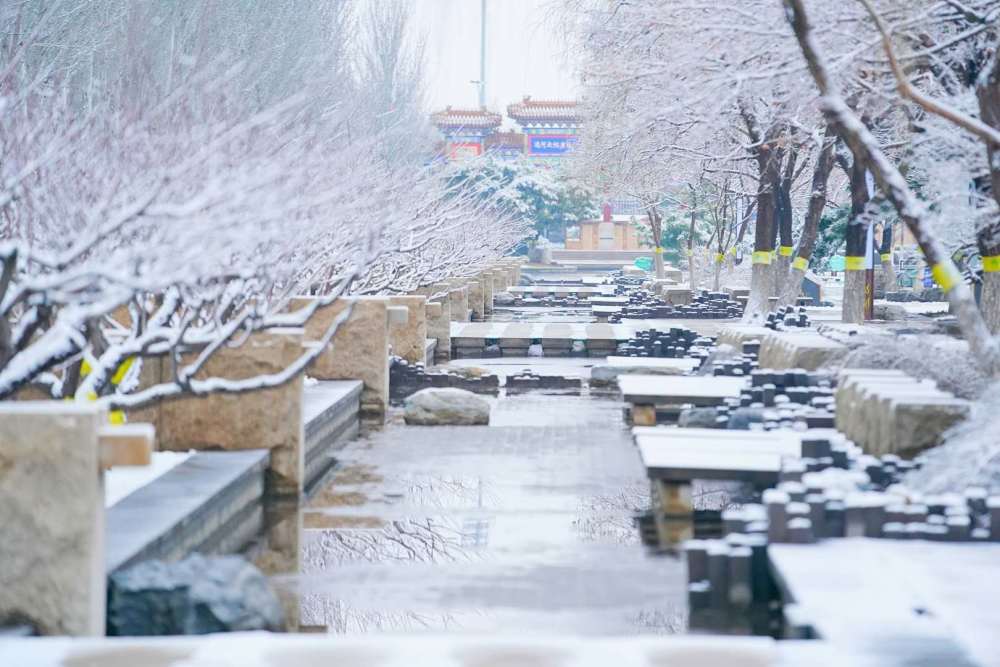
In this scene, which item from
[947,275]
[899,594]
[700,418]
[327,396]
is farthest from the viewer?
[327,396]

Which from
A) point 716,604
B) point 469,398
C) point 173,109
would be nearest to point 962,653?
point 716,604

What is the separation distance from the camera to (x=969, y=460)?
846 cm

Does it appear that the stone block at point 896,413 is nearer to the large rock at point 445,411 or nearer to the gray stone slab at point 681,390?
the gray stone slab at point 681,390

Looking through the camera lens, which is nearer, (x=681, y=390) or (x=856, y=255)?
(x=681, y=390)

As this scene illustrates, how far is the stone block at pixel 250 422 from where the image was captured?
1144cm

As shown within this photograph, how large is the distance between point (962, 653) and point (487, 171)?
200ft

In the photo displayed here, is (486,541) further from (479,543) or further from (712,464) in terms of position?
(712,464)

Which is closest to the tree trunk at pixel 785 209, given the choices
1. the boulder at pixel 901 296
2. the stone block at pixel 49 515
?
the boulder at pixel 901 296

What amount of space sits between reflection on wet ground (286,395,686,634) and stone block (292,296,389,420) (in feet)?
6.58

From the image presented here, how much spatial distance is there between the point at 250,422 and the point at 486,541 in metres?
2.38

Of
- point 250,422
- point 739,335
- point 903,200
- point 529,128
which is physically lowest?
point 250,422

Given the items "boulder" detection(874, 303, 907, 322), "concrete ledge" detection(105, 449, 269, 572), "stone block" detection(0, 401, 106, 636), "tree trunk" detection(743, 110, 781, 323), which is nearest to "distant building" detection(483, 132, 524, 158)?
"boulder" detection(874, 303, 907, 322)

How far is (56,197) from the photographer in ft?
36.2

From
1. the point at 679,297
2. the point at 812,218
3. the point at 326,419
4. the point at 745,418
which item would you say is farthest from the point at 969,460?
the point at 679,297
